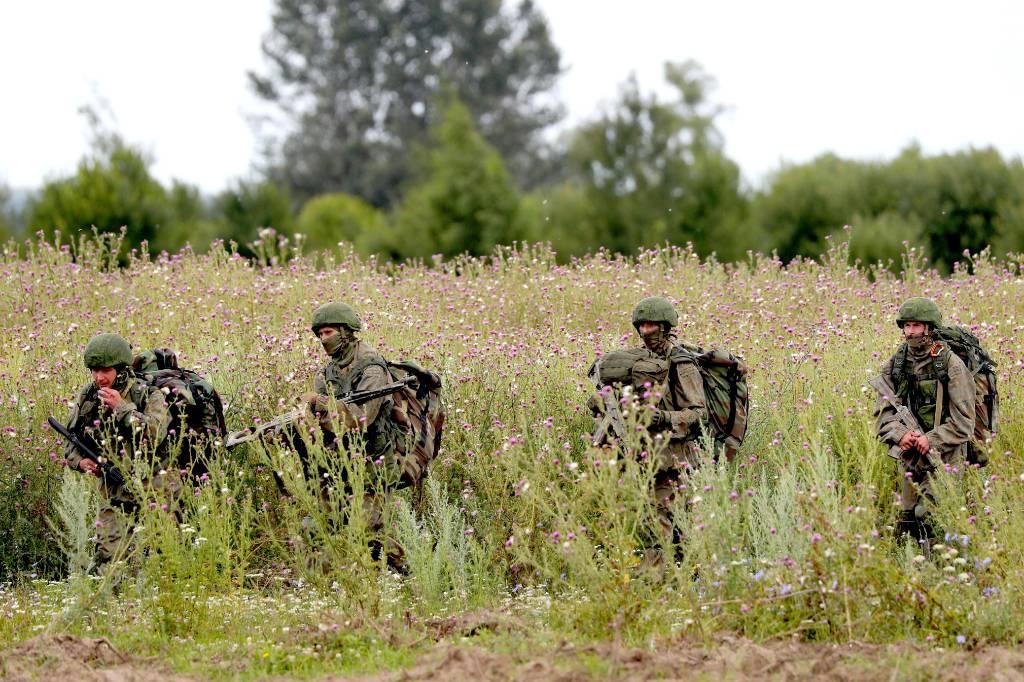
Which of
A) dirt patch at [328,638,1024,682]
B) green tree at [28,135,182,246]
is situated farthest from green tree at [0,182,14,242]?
dirt patch at [328,638,1024,682]

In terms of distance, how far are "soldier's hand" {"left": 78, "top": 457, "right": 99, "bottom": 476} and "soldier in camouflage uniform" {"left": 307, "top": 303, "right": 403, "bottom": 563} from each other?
1.44 meters

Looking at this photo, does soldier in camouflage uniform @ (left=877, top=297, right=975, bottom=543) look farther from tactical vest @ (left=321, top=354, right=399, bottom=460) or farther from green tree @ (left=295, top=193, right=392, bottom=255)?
green tree @ (left=295, top=193, right=392, bottom=255)

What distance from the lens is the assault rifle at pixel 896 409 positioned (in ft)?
27.9

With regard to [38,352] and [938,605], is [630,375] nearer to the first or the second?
[938,605]

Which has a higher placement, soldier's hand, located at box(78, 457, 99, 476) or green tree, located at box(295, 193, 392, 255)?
green tree, located at box(295, 193, 392, 255)

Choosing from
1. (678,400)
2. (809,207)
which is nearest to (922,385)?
(678,400)

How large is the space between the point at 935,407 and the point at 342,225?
2954 cm

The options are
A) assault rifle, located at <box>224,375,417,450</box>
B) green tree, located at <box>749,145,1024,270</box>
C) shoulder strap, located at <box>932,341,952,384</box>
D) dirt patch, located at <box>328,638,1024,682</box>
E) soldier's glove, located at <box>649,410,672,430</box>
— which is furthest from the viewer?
green tree, located at <box>749,145,1024,270</box>

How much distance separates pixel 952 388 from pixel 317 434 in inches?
159

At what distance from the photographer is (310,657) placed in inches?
277

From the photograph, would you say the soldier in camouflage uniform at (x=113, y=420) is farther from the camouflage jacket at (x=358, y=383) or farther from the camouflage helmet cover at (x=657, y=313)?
the camouflage helmet cover at (x=657, y=313)

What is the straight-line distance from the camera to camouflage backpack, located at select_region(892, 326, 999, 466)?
8.48 meters

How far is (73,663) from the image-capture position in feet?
22.1

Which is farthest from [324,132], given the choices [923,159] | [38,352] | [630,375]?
[630,375]
